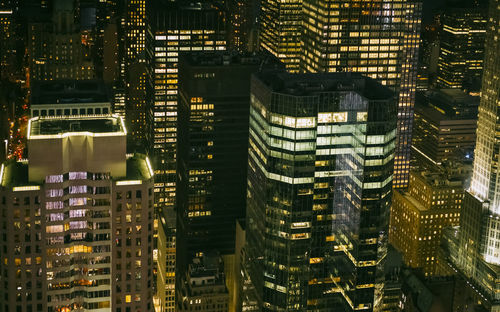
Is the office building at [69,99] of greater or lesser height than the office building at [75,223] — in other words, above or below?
above

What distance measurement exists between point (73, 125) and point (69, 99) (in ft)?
66.8

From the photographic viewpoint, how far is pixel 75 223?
499ft

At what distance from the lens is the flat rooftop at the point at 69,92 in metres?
174

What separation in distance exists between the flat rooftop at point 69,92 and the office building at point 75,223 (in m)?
18.2

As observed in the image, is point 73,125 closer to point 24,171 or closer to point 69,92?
point 24,171

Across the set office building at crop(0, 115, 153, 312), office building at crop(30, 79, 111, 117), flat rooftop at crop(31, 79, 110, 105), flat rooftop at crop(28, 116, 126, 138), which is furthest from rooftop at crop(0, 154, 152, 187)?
flat rooftop at crop(31, 79, 110, 105)

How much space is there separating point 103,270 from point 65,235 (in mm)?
9011

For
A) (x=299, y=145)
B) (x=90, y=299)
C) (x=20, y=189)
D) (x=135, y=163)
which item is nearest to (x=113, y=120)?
(x=135, y=163)

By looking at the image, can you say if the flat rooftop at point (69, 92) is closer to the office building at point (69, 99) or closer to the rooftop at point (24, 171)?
the office building at point (69, 99)

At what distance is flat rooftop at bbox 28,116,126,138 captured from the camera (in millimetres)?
152000

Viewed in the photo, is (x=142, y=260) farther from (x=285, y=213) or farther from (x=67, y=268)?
(x=285, y=213)

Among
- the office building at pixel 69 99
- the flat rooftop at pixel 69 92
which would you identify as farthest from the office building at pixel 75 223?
the flat rooftop at pixel 69 92

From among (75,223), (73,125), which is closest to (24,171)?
(73,125)

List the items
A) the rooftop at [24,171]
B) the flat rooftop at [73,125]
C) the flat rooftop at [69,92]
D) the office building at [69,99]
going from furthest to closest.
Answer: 1. the flat rooftop at [69,92]
2. the office building at [69,99]
3. the flat rooftop at [73,125]
4. the rooftop at [24,171]
